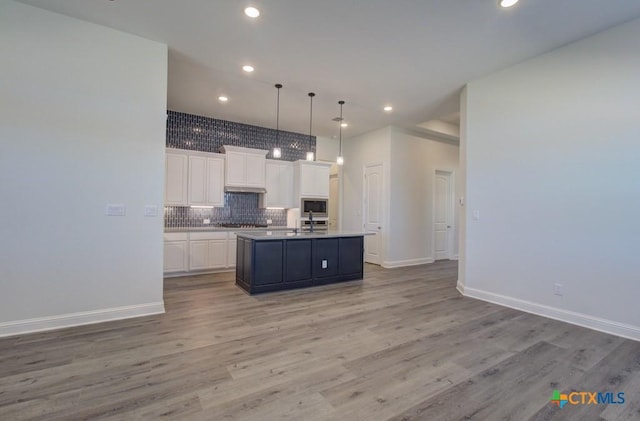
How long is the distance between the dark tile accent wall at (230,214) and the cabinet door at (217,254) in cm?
63

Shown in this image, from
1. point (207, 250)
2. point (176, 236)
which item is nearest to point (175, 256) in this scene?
point (176, 236)

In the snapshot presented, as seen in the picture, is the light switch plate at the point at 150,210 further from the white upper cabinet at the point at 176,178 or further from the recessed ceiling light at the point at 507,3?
the recessed ceiling light at the point at 507,3

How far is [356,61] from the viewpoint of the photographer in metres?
3.78

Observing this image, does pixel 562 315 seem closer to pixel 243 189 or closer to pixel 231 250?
pixel 231 250

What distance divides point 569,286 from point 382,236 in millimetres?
3554

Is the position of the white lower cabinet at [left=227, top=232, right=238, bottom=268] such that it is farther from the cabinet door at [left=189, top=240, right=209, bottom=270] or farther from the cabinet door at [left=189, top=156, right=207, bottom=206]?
the cabinet door at [left=189, top=156, right=207, bottom=206]

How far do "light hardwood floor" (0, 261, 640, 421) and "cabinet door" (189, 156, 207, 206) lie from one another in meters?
2.67

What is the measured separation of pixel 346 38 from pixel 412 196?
14.0 ft

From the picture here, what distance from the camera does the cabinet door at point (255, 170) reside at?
612 centimetres

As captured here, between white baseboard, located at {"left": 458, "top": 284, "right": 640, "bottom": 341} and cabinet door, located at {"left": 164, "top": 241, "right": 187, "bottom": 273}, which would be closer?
white baseboard, located at {"left": 458, "top": 284, "right": 640, "bottom": 341}

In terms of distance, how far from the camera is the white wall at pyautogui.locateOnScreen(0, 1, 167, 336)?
9.21 feet

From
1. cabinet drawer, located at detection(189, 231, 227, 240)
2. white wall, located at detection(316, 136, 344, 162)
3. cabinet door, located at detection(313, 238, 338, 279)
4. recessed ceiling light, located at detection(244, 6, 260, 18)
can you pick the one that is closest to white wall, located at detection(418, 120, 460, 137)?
white wall, located at detection(316, 136, 344, 162)

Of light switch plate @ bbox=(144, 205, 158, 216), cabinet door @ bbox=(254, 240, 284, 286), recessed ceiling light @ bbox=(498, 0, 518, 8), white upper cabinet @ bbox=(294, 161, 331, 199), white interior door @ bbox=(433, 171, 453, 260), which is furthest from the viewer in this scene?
white interior door @ bbox=(433, 171, 453, 260)

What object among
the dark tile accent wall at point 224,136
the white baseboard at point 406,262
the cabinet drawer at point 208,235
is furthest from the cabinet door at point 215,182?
the white baseboard at point 406,262
